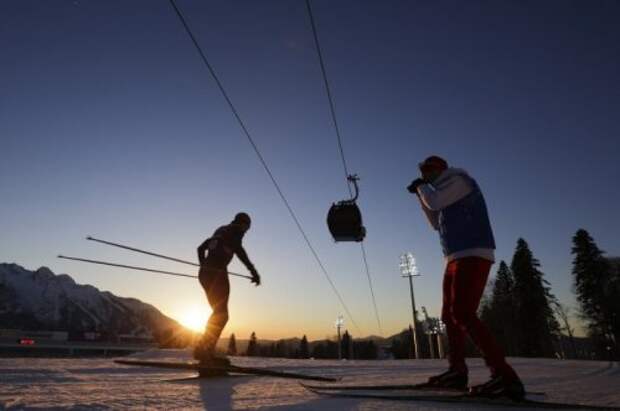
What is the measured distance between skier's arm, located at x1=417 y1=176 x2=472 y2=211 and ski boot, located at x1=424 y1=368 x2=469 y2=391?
4.73 ft

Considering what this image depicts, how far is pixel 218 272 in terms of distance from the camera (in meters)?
5.11

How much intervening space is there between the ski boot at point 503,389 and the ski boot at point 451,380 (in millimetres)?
637

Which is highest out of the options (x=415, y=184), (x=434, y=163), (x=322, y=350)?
(x=434, y=163)

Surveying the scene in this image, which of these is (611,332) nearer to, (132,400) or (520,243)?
(520,243)

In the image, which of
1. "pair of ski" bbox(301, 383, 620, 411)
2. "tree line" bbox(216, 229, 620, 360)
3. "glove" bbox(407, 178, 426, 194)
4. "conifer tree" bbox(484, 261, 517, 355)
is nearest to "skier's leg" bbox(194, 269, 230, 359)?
"pair of ski" bbox(301, 383, 620, 411)

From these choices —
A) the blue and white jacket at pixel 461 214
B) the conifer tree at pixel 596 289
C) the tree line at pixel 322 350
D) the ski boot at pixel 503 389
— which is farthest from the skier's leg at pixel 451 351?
the tree line at pixel 322 350

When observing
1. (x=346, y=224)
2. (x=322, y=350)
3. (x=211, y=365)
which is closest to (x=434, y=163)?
(x=211, y=365)

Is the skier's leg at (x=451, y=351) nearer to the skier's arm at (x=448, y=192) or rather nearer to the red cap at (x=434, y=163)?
the skier's arm at (x=448, y=192)

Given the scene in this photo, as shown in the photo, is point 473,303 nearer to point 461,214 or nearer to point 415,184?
point 461,214

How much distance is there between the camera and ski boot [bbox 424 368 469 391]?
3.21m

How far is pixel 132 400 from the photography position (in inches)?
98.3

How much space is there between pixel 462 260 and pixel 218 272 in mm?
3264

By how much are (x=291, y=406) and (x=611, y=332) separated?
146 feet

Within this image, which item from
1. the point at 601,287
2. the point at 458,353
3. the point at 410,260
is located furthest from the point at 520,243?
the point at 458,353
